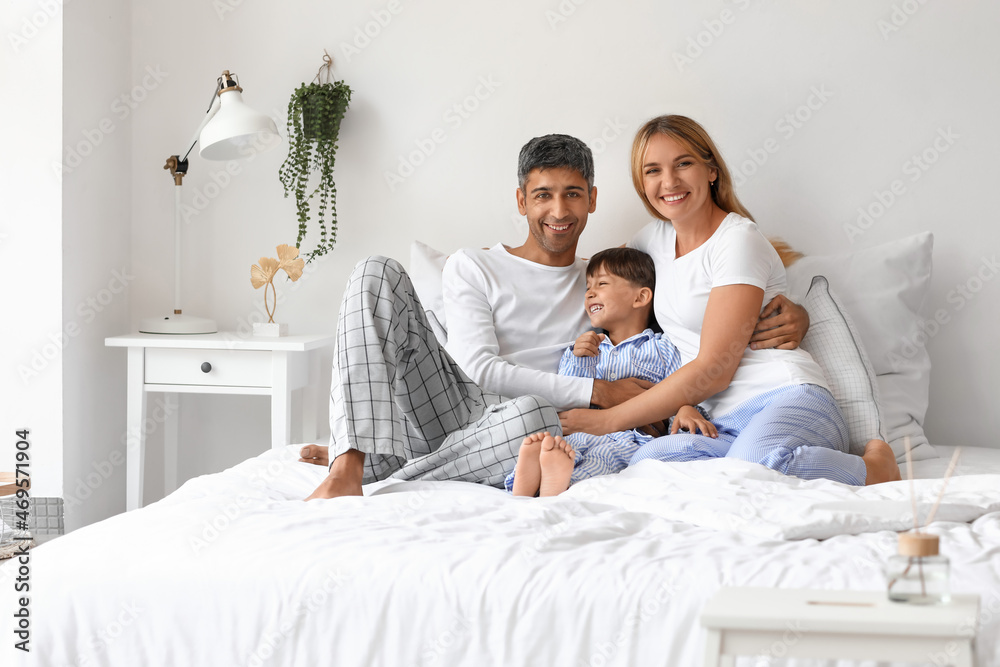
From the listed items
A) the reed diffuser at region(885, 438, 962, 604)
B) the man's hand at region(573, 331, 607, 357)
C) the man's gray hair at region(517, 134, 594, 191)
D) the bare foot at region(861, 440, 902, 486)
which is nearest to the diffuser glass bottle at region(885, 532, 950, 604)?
the reed diffuser at region(885, 438, 962, 604)

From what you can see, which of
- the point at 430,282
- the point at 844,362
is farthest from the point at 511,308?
the point at 844,362

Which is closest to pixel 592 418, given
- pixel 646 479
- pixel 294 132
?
pixel 646 479

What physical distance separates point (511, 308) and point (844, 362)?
2.42 feet

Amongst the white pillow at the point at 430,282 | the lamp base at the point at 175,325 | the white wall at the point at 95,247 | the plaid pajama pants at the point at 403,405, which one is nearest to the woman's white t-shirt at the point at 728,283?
the plaid pajama pants at the point at 403,405

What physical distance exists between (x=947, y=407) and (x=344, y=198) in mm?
1782

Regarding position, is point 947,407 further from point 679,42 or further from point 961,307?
point 679,42

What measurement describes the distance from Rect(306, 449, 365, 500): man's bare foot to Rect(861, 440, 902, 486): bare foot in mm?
887

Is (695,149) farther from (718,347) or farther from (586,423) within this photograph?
(586,423)

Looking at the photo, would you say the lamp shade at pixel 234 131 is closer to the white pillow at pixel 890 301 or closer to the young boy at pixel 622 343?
the young boy at pixel 622 343

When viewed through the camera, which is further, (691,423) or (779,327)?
(779,327)

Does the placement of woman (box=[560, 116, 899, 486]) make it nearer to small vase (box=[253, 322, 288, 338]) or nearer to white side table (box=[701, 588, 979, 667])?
white side table (box=[701, 588, 979, 667])

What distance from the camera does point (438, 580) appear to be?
942 millimetres

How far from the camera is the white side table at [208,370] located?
2.26m

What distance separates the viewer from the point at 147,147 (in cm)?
259
